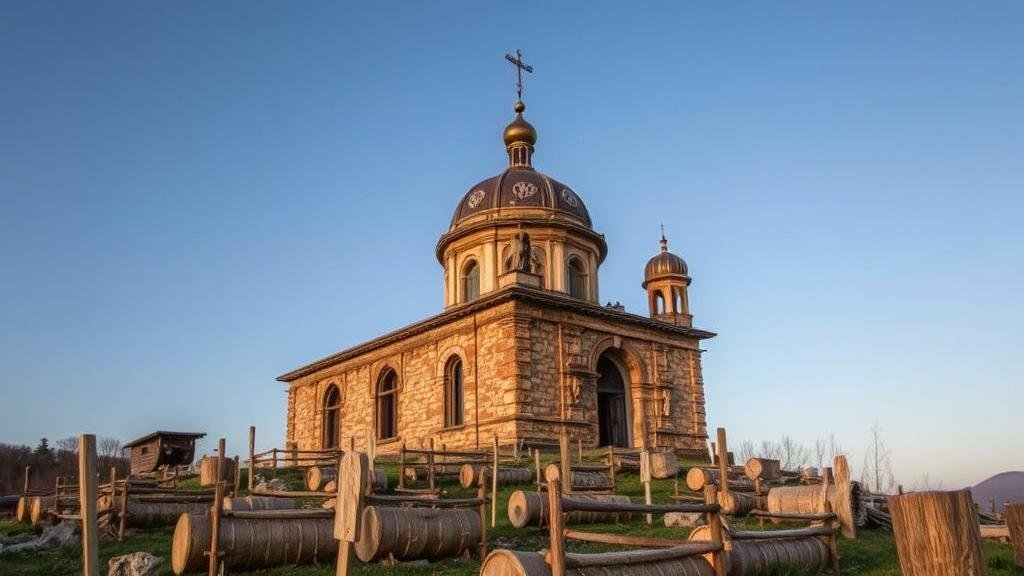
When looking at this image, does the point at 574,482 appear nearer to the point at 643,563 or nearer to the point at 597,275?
the point at 643,563

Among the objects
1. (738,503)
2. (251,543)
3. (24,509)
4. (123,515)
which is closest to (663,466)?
(738,503)

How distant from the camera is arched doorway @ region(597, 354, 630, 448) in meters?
30.8

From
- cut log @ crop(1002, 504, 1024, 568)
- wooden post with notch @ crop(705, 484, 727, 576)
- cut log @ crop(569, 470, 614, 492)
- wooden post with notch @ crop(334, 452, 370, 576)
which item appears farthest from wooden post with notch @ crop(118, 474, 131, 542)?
cut log @ crop(1002, 504, 1024, 568)

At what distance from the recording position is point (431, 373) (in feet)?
102

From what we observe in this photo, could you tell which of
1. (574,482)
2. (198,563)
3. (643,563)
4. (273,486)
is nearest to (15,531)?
(273,486)

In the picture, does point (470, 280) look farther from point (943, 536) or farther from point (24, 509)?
point (943, 536)

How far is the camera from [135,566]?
11.2 m

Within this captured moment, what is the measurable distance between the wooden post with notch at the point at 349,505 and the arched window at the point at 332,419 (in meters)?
30.0

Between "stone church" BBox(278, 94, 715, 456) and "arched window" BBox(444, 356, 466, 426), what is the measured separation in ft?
0.14

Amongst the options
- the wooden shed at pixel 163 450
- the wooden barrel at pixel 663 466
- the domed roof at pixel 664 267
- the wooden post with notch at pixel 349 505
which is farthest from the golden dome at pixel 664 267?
the wooden post with notch at pixel 349 505

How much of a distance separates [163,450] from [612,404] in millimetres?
20172

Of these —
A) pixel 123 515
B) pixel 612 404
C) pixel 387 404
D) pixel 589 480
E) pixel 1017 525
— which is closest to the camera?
pixel 1017 525

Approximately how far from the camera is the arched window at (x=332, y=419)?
121 ft

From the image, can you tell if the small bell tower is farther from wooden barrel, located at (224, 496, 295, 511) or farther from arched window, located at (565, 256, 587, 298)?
wooden barrel, located at (224, 496, 295, 511)
